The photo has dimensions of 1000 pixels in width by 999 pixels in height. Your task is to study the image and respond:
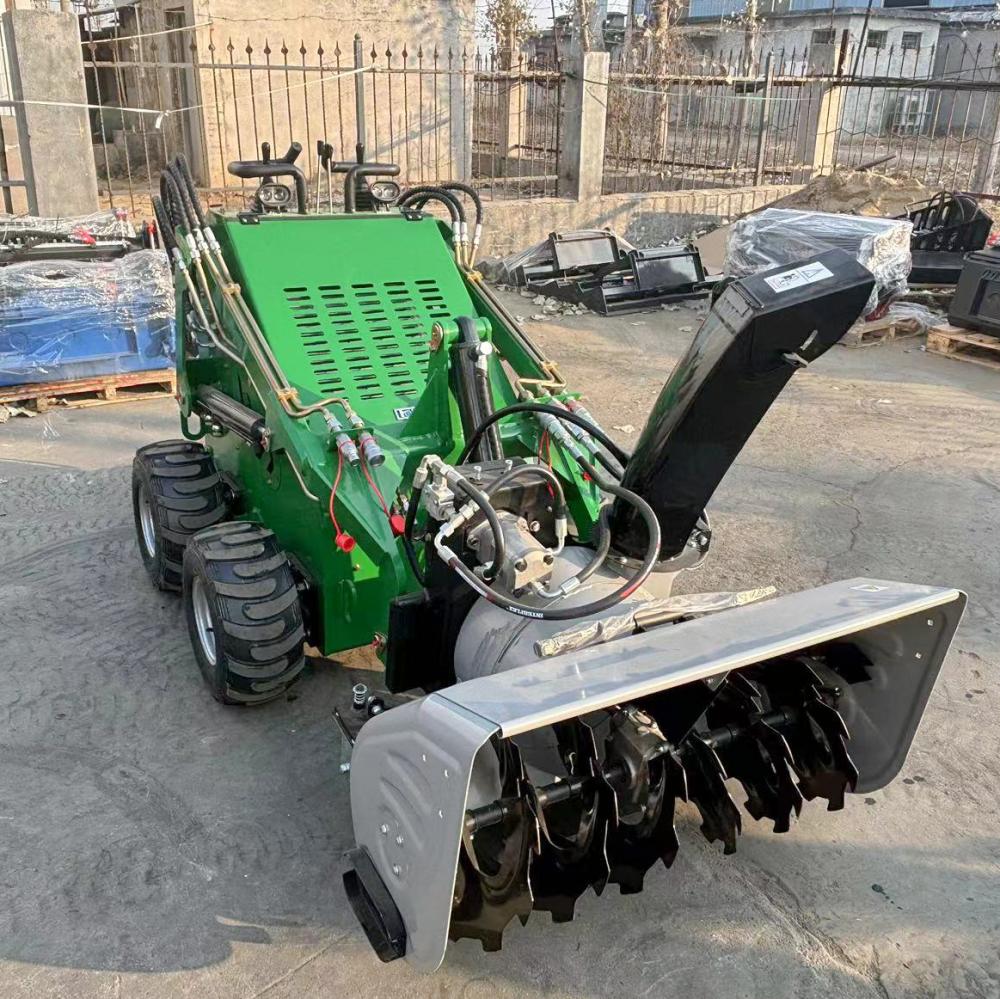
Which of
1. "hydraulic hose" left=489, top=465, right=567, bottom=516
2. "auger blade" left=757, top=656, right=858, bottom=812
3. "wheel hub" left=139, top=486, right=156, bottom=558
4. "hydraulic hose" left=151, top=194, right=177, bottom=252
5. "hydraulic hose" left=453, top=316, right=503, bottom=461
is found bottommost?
"wheel hub" left=139, top=486, right=156, bottom=558

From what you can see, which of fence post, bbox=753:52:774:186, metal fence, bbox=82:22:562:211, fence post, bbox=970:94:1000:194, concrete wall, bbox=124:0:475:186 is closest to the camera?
metal fence, bbox=82:22:562:211

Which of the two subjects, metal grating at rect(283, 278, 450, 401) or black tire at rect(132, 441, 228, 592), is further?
black tire at rect(132, 441, 228, 592)

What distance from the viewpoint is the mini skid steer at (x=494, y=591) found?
2.15 metres

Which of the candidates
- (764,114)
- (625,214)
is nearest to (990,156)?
(764,114)

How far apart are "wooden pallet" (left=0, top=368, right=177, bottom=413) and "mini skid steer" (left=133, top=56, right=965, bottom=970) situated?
2.86m

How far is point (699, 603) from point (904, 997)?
1124 mm

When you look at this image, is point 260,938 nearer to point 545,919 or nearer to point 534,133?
point 545,919

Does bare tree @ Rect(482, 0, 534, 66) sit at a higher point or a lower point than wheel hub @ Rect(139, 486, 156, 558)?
higher

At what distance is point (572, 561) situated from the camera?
2.80 metres

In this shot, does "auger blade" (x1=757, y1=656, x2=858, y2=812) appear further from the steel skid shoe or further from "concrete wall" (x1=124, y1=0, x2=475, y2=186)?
"concrete wall" (x1=124, y1=0, x2=475, y2=186)

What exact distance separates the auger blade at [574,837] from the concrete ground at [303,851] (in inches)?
7.4

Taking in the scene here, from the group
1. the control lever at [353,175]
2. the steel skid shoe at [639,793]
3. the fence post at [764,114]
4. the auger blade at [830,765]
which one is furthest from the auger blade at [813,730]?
the fence post at [764,114]

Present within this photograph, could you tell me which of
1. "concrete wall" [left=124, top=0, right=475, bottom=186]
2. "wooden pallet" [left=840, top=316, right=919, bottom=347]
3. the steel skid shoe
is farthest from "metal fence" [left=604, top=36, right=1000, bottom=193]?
the steel skid shoe

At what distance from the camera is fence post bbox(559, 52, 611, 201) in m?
11.4
